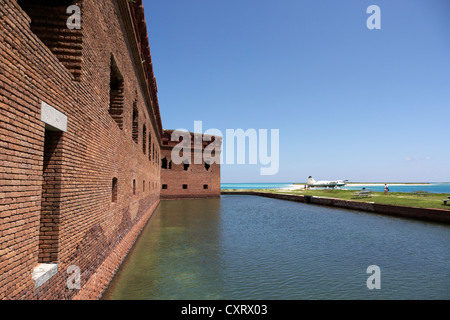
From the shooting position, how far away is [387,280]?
6301 mm

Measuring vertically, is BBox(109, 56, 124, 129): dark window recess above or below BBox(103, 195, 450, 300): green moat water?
above

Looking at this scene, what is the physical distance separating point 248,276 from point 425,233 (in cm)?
943

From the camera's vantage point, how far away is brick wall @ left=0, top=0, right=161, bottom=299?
9.05ft

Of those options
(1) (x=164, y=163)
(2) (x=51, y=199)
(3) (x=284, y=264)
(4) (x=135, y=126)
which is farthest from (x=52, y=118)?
(1) (x=164, y=163)

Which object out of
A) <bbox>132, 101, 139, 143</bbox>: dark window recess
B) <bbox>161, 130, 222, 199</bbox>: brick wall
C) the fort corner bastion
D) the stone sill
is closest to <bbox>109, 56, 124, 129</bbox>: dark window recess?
the fort corner bastion

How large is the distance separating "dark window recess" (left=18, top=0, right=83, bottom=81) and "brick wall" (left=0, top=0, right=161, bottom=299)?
0.05 ft

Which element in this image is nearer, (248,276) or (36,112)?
(36,112)

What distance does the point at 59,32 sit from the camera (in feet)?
15.3

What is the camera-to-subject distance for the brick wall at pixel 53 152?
2758 mm

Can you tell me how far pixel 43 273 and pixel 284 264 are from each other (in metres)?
5.79

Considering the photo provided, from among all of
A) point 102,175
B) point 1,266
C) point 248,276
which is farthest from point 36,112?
point 248,276

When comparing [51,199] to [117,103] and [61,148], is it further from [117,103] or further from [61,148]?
[117,103]

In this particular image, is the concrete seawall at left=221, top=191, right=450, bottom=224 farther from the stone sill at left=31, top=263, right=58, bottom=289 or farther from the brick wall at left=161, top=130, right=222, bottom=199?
the stone sill at left=31, top=263, right=58, bottom=289
